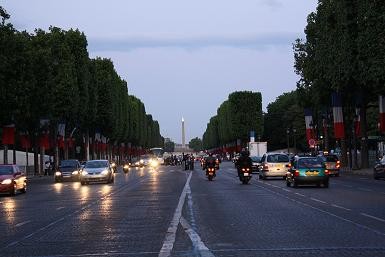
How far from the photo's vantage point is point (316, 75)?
6719 centimetres

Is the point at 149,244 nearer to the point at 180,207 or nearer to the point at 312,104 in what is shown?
the point at 180,207

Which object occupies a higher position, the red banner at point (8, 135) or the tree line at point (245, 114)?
the tree line at point (245, 114)

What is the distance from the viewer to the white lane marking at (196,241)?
512 inches

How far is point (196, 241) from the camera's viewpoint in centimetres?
1498

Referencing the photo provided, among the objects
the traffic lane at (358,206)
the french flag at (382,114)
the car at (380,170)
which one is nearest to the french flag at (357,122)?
the french flag at (382,114)

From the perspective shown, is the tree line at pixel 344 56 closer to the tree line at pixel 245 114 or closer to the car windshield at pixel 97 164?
the car windshield at pixel 97 164

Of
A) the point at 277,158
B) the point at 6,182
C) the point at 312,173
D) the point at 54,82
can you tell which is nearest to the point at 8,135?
the point at 54,82

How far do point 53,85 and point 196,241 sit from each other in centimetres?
5534

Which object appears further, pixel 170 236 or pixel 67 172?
pixel 67 172

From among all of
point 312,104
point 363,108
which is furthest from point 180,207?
point 312,104

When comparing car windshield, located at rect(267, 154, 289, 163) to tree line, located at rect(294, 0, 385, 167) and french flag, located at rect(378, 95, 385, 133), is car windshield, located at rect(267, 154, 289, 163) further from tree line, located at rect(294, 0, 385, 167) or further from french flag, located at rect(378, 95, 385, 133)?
french flag, located at rect(378, 95, 385, 133)

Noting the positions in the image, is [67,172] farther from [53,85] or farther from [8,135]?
[53,85]

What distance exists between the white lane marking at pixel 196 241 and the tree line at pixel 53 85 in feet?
111

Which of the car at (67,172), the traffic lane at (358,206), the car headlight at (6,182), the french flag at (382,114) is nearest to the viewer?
the traffic lane at (358,206)
